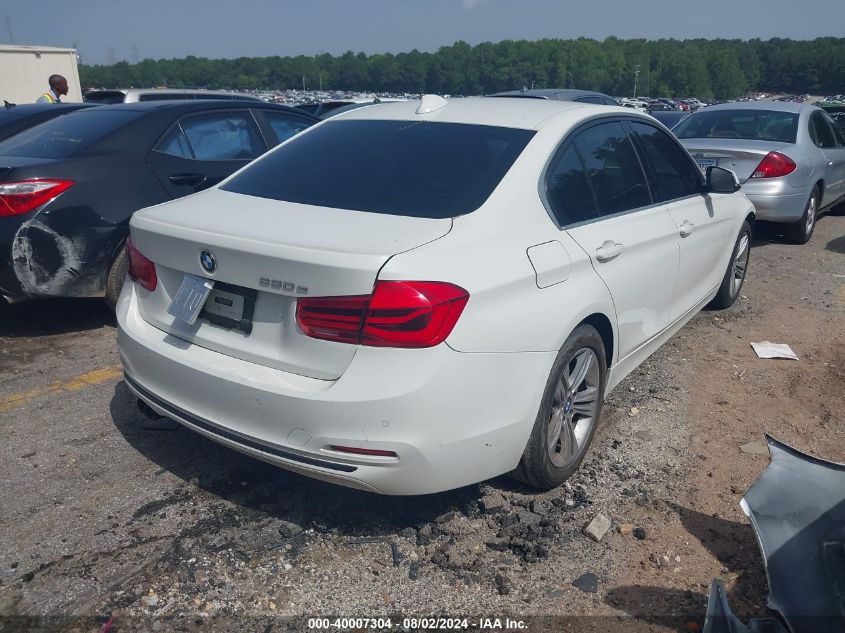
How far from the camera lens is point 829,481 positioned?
7.93ft

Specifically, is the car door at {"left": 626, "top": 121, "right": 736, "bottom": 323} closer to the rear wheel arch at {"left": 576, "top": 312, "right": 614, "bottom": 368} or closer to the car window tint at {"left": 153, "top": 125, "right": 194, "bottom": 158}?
the rear wheel arch at {"left": 576, "top": 312, "right": 614, "bottom": 368}

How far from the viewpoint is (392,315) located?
2.44m

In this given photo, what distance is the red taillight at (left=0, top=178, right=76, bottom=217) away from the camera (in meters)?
4.71

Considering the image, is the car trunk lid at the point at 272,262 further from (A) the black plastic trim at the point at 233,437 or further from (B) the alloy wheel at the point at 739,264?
(B) the alloy wheel at the point at 739,264

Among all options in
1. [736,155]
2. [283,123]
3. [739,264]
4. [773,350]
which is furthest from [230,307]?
[736,155]

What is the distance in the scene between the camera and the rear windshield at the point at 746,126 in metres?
8.36

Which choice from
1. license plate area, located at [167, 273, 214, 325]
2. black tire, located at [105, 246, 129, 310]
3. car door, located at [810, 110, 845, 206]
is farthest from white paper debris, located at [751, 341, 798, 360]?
black tire, located at [105, 246, 129, 310]

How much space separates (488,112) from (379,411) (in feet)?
5.94

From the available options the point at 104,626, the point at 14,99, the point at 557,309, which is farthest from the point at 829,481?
the point at 14,99

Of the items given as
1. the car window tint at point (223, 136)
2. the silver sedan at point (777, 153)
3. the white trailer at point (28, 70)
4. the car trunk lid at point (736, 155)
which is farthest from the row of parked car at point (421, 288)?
the white trailer at point (28, 70)

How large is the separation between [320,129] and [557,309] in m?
1.76

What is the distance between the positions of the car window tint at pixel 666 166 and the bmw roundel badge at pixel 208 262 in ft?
8.21

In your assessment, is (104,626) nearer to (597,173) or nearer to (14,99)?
(597,173)

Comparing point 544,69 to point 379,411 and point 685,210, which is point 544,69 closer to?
point 685,210
